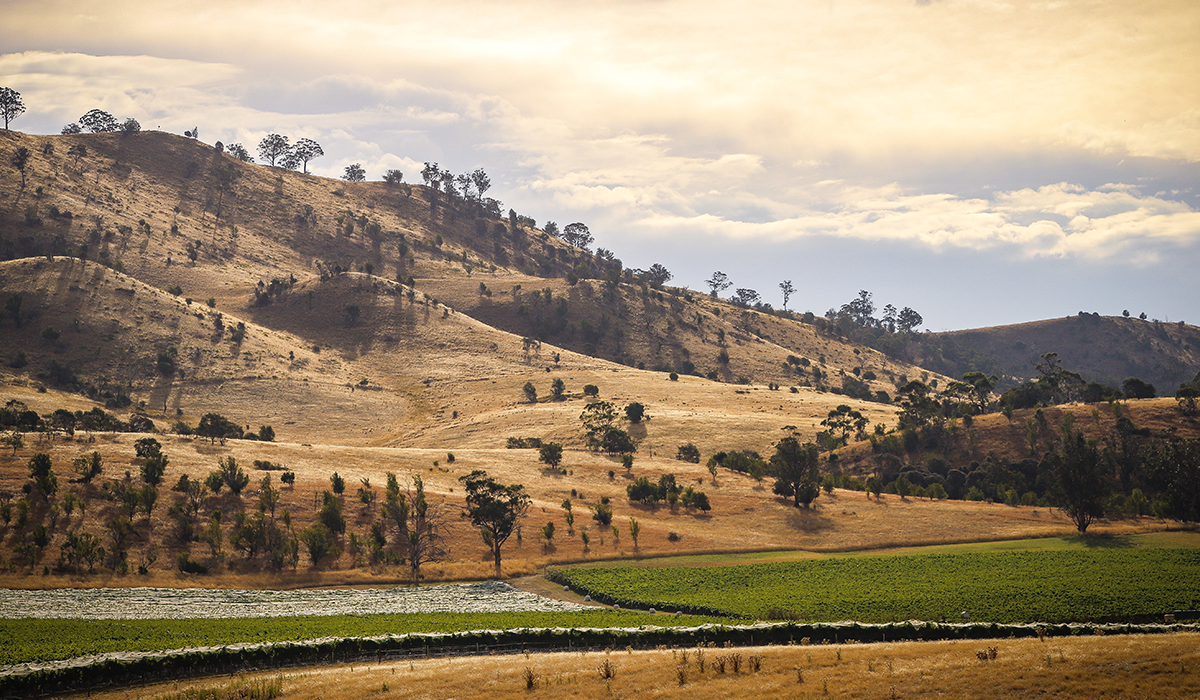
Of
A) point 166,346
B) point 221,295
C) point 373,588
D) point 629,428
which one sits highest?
point 221,295

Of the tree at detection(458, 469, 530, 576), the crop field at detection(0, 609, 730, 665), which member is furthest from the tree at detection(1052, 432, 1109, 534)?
the tree at detection(458, 469, 530, 576)

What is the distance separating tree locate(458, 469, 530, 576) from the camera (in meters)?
75.0

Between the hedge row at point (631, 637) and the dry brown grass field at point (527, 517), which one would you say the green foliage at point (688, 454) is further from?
the hedge row at point (631, 637)

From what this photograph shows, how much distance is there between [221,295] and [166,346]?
47972mm

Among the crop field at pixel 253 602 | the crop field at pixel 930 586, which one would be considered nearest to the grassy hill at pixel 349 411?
the crop field at pixel 253 602

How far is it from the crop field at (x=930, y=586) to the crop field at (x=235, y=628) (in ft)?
23.2

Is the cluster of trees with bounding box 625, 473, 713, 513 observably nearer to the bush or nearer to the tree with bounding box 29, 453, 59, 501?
the bush

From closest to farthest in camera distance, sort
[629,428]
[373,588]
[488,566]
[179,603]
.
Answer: [179,603] < [373,588] < [488,566] < [629,428]

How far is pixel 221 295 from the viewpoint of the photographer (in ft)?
638

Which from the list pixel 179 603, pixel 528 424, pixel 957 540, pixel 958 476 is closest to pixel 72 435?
pixel 179 603

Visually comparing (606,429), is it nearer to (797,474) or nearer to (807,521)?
(797,474)

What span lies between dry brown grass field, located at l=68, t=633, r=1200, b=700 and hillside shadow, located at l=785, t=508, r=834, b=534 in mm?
43130

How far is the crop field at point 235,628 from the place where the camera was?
40969 mm

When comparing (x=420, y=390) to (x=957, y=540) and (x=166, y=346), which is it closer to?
(x=166, y=346)
